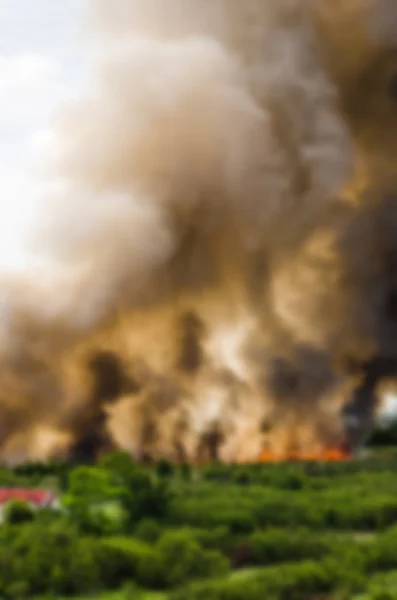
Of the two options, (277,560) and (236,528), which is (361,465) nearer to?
(236,528)

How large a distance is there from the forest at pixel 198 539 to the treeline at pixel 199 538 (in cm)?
2

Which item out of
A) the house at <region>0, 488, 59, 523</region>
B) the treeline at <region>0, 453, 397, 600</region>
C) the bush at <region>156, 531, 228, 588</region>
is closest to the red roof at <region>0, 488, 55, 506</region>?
the house at <region>0, 488, 59, 523</region>

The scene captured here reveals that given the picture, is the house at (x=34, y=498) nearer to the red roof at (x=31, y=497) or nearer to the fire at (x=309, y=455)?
the red roof at (x=31, y=497)

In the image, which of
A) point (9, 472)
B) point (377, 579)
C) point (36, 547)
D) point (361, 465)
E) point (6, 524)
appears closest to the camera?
point (377, 579)

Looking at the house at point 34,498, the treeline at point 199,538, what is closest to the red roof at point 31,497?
the house at point 34,498

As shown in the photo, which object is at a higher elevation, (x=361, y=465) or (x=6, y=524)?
(x=361, y=465)

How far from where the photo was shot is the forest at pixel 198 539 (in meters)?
16.0

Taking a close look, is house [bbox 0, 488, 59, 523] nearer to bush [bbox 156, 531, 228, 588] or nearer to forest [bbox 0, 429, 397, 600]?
forest [bbox 0, 429, 397, 600]

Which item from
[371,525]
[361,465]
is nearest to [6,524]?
[371,525]

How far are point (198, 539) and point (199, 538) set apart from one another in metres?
0.08

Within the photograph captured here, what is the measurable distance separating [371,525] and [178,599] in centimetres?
1066

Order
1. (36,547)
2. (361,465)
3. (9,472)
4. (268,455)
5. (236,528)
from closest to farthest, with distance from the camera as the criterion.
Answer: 1. (36,547)
2. (236,528)
3. (9,472)
4. (361,465)
5. (268,455)

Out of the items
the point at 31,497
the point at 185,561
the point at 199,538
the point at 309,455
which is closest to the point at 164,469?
the point at 31,497

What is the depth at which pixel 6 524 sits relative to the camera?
20000 millimetres
